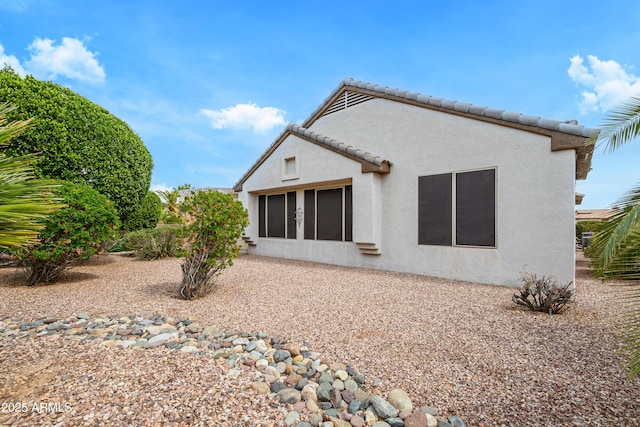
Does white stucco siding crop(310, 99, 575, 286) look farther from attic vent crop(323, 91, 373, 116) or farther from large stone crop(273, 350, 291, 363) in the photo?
large stone crop(273, 350, 291, 363)

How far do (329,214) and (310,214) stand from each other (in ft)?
2.87

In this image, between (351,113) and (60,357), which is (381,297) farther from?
(351,113)

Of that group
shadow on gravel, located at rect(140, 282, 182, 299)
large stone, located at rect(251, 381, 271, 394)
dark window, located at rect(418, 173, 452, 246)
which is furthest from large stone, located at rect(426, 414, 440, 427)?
dark window, located at rect(418, 173, 452, 246)

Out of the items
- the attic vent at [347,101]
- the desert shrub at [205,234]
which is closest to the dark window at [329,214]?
the attic vent at [347,101]

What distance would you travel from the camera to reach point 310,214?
11344 millimetres

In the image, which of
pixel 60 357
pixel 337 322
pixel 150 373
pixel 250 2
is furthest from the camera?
pixel 250 2

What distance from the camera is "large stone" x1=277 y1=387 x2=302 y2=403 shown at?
8.73 feet

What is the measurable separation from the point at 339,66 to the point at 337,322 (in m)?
10.7

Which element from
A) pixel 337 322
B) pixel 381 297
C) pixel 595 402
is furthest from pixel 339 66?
pixel 595 402

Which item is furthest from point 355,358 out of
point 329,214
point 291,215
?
point 291,215

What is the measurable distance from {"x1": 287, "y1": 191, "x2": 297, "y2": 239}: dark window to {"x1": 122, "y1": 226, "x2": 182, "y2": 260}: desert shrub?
4069 millimetres

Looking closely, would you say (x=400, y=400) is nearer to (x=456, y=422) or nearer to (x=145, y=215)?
(x=456, y=422)

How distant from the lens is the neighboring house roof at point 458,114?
6559 mm

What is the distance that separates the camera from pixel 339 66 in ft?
40.0
